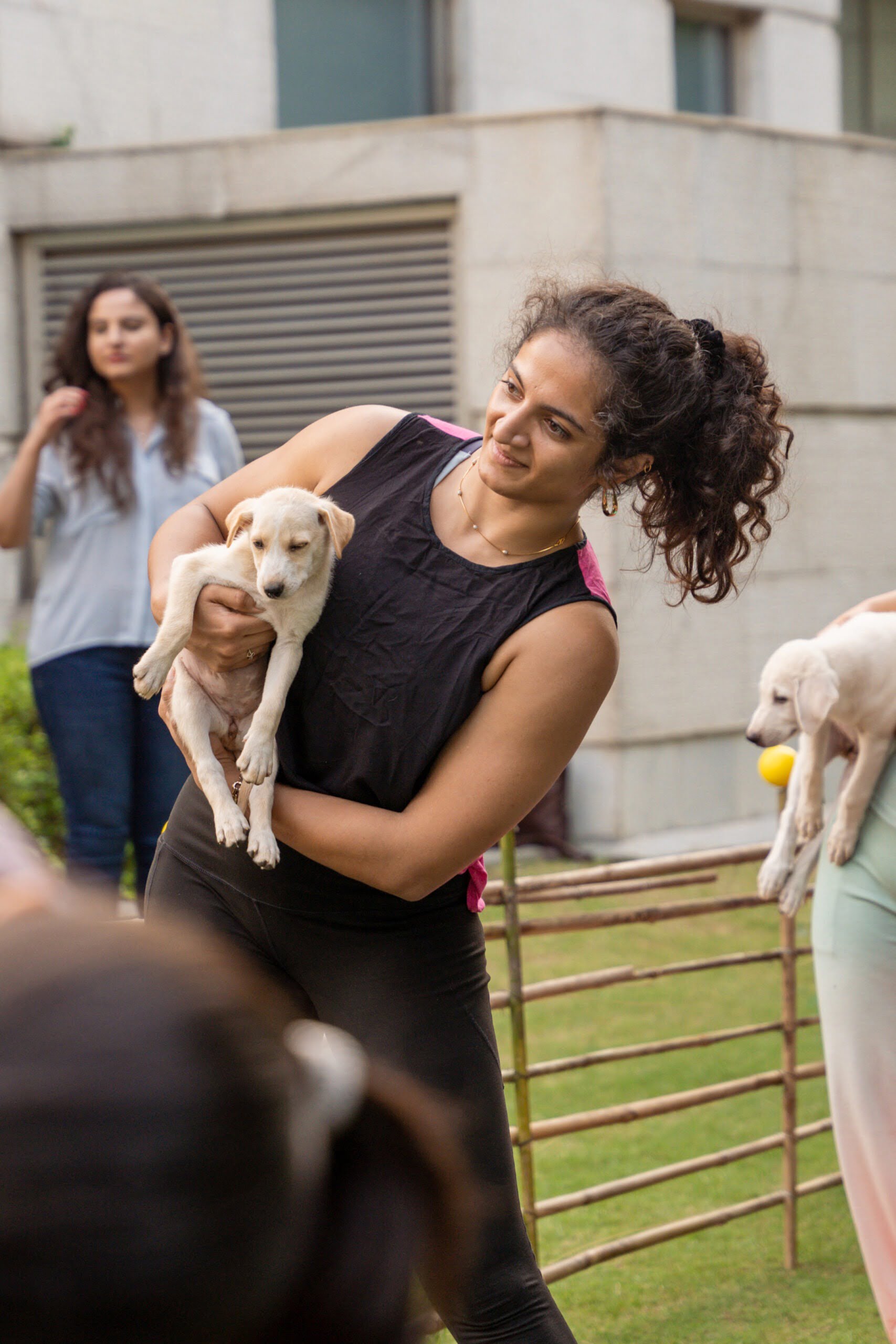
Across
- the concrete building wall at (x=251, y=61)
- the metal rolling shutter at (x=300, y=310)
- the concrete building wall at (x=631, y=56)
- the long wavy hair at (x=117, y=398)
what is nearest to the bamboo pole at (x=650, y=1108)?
the long wavy hair at (x=117, y=398)

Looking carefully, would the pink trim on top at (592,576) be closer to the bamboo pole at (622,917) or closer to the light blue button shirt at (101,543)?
the bamboo pole at (622,917)

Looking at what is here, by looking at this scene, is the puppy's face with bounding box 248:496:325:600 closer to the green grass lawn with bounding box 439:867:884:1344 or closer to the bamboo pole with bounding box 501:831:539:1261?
the bamboo pole with bounding box 501:831:539:1261

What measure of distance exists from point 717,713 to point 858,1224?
19.6 ft

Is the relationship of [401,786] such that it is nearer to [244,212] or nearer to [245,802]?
[245,802]

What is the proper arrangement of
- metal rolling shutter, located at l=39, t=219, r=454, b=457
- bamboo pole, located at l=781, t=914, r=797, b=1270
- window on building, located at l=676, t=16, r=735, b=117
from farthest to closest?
window on building, located at l=676, t=16, r=735, b=117
metal rolling shutter, located at l=39, t=219, r=454, b=457
bamboo pole, located at l=781, t=914, r=797, b=1270

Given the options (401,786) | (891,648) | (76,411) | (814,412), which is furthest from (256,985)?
(814,412)

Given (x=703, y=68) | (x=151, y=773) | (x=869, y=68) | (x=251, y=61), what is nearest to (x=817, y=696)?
(x=151, y=773)

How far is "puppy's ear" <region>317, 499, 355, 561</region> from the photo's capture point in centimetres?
232

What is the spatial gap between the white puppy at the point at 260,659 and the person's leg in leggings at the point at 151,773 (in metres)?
1.80

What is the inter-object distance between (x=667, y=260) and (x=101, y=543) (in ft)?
16.6

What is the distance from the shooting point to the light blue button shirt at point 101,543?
4387 mm

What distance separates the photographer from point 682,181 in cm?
861

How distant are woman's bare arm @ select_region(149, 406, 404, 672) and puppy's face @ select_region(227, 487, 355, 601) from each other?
0.24 ft

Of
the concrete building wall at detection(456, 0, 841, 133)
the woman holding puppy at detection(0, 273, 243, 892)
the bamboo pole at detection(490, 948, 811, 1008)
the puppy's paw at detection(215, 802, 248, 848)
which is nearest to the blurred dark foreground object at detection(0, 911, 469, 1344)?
Result: the puppy's paw at detection(215, 802, 248, 848)
